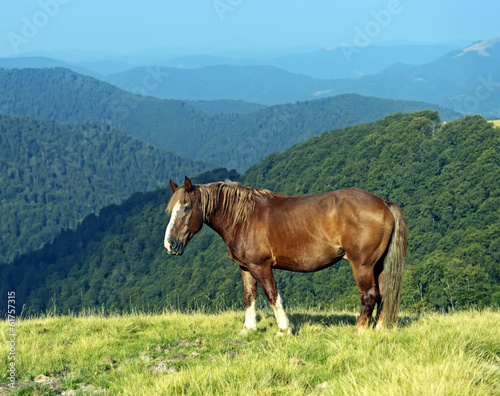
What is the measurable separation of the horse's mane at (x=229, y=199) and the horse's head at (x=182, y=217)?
2.8 inches

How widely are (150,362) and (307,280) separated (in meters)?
60.9

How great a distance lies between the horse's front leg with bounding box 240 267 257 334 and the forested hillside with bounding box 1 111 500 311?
13.8 meters

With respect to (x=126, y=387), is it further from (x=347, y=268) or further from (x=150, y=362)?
(x=347, y=268)

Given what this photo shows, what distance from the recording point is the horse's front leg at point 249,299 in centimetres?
878

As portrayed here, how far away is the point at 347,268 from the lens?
63.8 metres

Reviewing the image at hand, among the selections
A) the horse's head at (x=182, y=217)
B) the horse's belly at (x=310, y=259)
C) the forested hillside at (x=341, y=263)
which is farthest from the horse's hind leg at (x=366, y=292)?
the forested hillside at (x=341, y=263)

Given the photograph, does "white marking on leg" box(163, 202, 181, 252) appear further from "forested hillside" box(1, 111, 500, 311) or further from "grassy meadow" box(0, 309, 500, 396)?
"forested hillside" box(1, 111, 500, 311)

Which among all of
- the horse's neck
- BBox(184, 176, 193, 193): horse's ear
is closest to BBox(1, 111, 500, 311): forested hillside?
the horse's neck

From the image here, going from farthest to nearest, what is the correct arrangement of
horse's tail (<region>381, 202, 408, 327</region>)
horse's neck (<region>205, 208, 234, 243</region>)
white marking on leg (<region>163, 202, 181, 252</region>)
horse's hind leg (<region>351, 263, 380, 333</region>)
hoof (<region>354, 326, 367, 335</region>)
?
1. horse's neck (<region>205, 208, 234, 243</region>)
2. white marking on leg (<region>163, 202, 181, 252</region>)
3. horse's tail (<region>381, 202, 408, 327</region>)
4. horse's hind leg (<region>351, 263, 380, 333</region>)
5. hoof (<region>354, 326, 367, 335</region>)

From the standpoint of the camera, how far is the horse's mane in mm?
8594

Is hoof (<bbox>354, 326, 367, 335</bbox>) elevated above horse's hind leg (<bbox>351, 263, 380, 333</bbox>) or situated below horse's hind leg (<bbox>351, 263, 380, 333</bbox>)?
below

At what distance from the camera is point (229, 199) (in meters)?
8.78

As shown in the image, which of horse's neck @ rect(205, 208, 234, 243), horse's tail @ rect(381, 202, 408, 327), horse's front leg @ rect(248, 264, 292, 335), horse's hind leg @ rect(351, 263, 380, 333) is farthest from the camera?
horse's neck @ rect(205, 208, 234, 243)

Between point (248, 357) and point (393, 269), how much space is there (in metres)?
2.80
